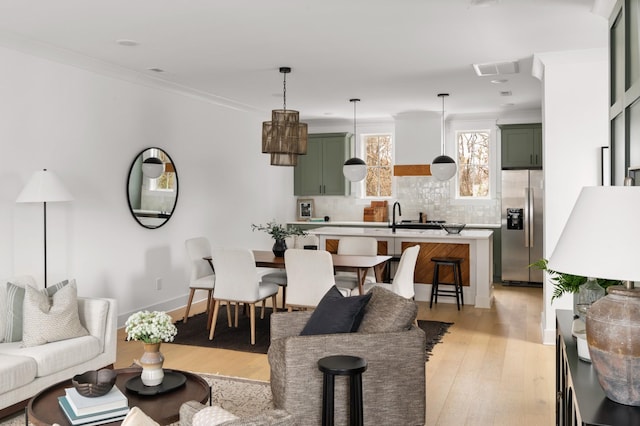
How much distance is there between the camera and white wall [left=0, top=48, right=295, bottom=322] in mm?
4758

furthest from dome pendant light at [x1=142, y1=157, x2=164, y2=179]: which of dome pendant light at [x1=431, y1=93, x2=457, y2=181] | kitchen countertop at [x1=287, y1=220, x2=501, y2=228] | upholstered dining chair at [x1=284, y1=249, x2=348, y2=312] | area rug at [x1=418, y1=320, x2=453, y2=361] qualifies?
kitchen countertop at [x1=287, y1=220, x2=501, y2=228]

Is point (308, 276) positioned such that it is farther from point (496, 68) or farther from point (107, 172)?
point (496, 68)

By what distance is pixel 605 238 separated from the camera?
1613 mm

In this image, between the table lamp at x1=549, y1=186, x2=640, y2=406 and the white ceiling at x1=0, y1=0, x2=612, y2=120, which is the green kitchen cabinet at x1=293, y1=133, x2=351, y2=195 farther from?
the table lamp at x1=549, y1=186, x2=640, y2=406

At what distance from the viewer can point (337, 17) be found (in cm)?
408

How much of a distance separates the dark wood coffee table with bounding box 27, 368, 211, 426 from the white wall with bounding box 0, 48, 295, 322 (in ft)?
6.84

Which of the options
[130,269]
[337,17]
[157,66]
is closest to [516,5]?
[337,17]

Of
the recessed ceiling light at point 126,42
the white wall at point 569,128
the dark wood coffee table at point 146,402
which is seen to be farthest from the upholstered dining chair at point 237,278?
the white wall at point 569,128

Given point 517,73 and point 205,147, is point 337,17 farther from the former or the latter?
point 205,147

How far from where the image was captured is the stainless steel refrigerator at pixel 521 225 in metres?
8.40

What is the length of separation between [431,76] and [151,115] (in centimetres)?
299

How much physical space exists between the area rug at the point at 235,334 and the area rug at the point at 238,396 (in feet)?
2.73

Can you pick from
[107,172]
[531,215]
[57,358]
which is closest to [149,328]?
[57,358]

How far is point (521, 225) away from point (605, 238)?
7281 mm
